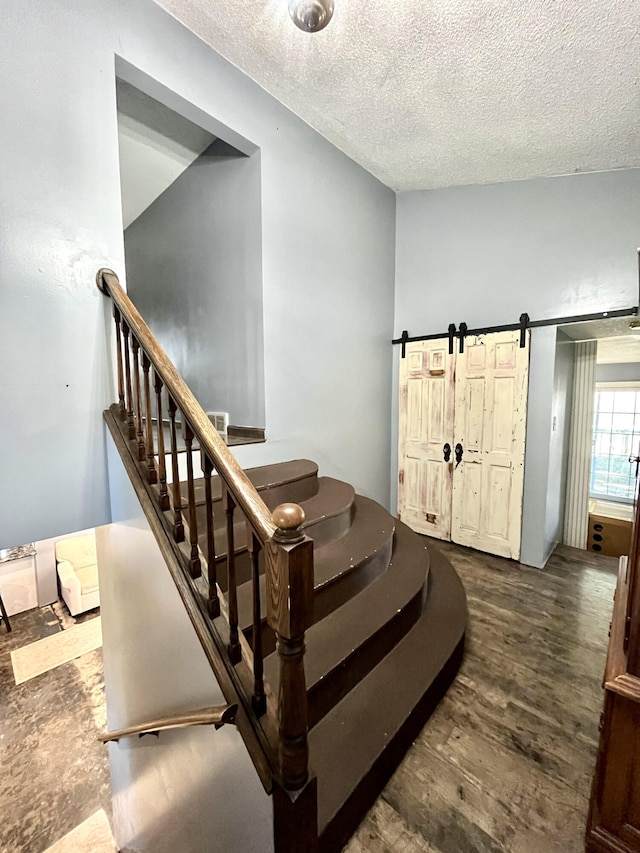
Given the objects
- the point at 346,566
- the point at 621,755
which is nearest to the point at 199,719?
the point at 346,566

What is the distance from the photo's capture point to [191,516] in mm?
1233

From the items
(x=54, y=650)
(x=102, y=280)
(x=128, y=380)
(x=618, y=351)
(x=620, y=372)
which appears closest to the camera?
(x=128, y=380)

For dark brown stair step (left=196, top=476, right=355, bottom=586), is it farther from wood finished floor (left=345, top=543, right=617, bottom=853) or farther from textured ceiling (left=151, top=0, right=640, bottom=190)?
textured ceiling (left=151, top=0, right=640, bottom=190)

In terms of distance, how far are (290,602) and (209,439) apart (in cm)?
52

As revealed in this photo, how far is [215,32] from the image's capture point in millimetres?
2092

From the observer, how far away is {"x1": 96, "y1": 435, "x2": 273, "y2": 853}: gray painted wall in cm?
109

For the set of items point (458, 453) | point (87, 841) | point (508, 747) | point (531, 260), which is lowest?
point (87, 841)

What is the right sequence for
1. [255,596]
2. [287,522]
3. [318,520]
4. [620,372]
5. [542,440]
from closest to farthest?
[287,522], [255,596], [318,520], [542,440], [620,372]

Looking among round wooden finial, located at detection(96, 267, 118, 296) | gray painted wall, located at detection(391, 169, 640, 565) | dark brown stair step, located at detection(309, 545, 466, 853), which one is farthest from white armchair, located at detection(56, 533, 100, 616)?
gray painted wall, located at detection(391, 169, 640, 565)

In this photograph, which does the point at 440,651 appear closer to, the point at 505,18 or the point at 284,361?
the point at 284,361

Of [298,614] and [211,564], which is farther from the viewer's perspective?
[211,564]

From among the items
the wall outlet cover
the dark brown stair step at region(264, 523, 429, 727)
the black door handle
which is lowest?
the dark brown stair step at region(264, 523, 429, 727)

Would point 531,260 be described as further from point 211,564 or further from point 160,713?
point 160,713

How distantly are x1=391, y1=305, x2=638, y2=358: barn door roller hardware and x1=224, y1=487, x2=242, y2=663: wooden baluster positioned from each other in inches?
120
